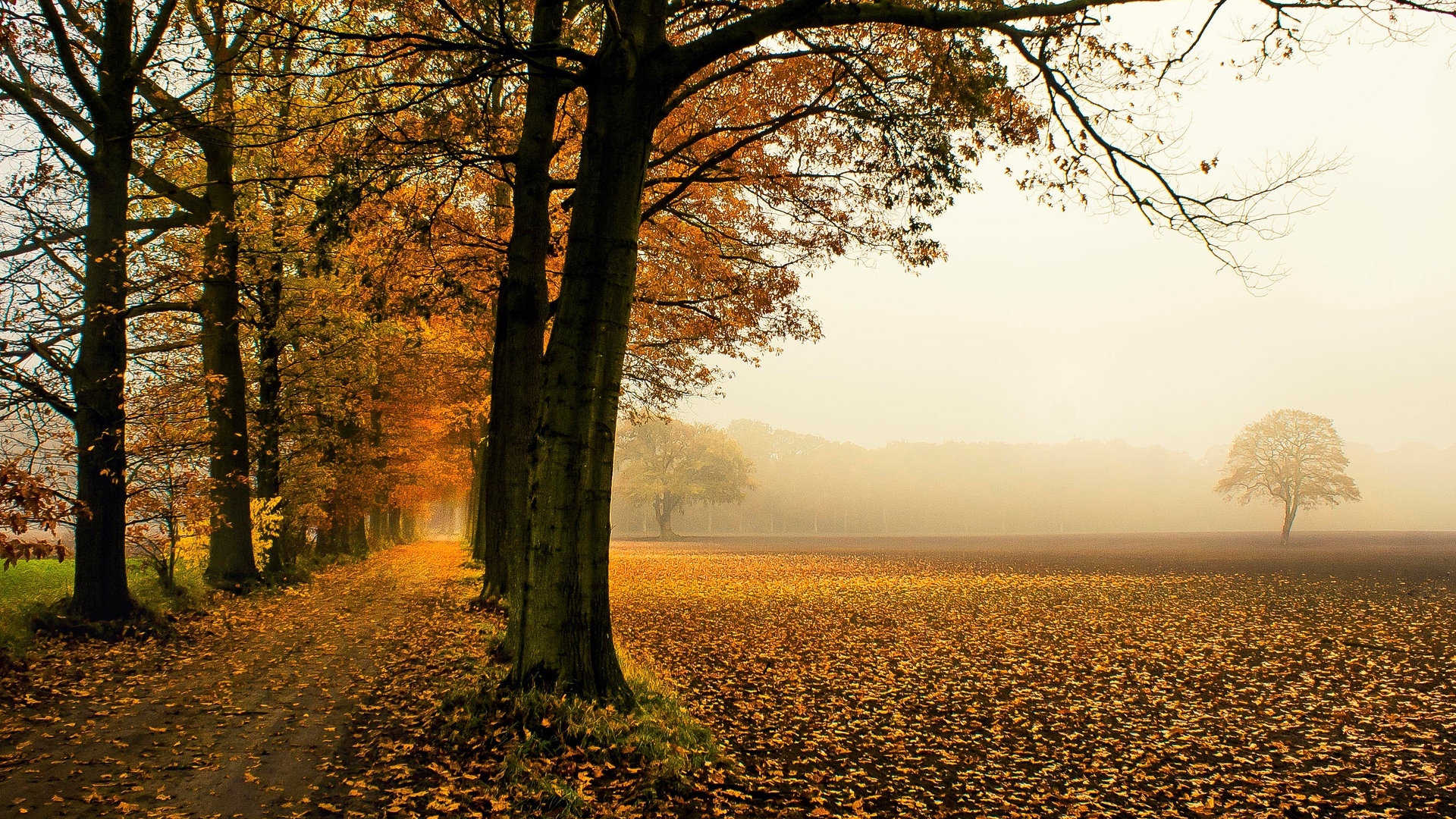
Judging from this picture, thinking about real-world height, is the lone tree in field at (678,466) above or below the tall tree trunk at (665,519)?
above

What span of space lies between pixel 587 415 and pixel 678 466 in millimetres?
63793

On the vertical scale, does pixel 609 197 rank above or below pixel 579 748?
above

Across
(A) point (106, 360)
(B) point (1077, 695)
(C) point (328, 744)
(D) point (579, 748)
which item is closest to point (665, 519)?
(A) point (106, 360)

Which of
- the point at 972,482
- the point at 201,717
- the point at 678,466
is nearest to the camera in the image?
the point at 201,717

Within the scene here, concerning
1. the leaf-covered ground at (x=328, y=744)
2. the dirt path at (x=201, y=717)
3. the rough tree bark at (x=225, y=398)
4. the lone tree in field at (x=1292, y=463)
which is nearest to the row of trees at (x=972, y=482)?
the lone tree in field at (x=1292, y=463)

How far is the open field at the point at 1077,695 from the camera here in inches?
223

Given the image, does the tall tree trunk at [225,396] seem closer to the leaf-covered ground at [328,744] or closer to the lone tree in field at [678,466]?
the leaf-covered ground at [328,744]

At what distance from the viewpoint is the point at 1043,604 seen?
58.4ft

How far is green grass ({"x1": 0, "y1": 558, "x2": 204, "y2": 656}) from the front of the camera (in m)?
8.98

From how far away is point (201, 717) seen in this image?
22.5ft

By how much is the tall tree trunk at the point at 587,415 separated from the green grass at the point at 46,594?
6.48m

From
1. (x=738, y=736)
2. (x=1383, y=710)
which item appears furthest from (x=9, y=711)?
(x=1383, y=710)

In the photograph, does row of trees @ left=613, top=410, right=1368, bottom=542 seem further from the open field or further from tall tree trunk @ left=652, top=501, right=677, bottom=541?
the open field

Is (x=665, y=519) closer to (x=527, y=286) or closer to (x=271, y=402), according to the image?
(x=271, y=402)
